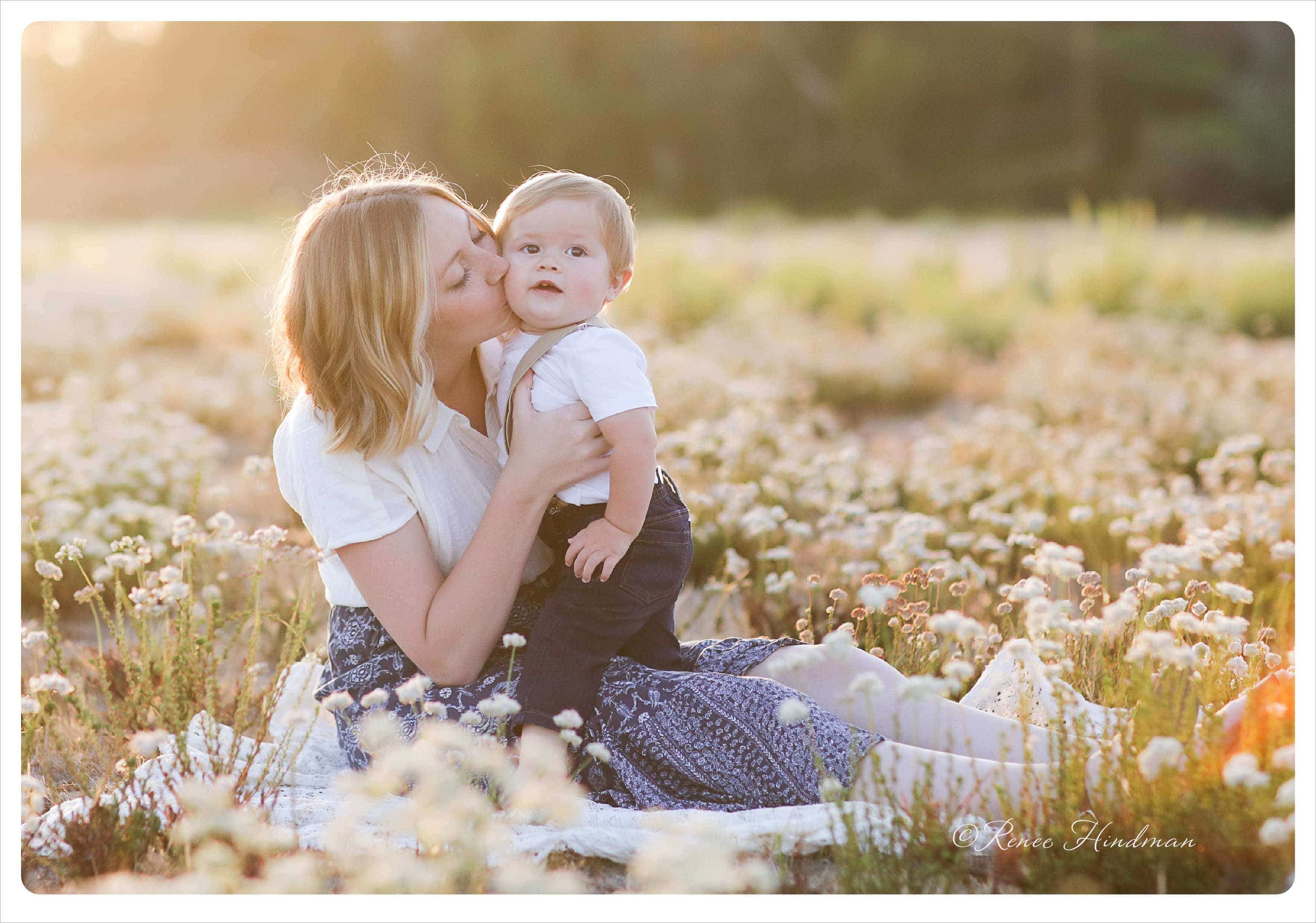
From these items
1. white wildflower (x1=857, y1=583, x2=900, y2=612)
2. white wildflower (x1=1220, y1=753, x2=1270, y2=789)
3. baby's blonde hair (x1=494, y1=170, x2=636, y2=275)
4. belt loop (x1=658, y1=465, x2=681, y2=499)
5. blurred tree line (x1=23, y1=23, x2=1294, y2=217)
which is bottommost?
white wildflower (x1=1220, y1=753, x2=1270, y2=789)

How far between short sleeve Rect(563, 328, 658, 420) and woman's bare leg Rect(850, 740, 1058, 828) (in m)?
0.84

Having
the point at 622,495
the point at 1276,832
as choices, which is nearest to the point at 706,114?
the point at 622,495

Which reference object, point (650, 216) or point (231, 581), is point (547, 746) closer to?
point (231, 581)

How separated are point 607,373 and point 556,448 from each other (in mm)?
190

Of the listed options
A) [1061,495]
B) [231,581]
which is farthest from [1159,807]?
[231,581]

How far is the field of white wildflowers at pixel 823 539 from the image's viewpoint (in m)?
1.88

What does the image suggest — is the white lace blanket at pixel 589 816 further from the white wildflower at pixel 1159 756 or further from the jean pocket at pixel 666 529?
the jean pocket at pixel 666 529

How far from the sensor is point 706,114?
73.2 feet

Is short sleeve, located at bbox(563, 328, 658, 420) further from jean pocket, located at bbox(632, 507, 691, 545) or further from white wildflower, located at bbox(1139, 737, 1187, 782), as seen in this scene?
white wildflower, located at bbox(1139, 737, 1187, 782)

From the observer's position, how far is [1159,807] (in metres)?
1.89

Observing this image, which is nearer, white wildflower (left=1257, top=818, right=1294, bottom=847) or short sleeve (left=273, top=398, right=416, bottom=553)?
white wildflower (left=1257, top=818, right=1294, bottom=847)

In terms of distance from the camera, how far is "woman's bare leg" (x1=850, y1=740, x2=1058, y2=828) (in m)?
2.00

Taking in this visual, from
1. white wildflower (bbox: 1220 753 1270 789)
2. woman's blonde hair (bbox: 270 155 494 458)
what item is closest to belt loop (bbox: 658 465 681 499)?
woman's blonde hair (bbox: 270 155 494 458)

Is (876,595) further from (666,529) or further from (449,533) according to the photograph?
(449,533)
